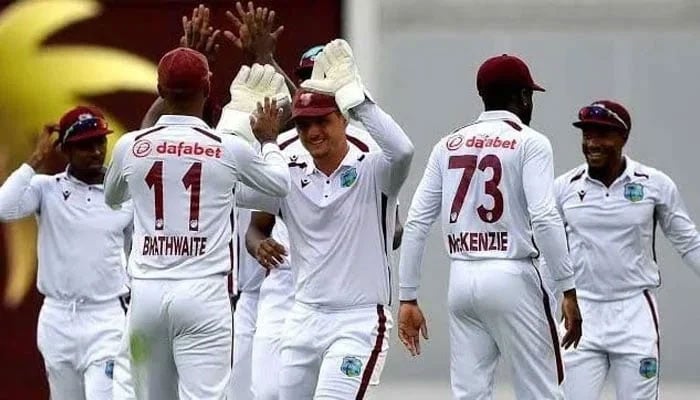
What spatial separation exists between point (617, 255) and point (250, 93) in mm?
2606

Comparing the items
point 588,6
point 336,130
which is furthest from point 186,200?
point 588,6

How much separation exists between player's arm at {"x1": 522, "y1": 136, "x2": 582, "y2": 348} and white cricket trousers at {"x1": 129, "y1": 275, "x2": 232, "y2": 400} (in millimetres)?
1488

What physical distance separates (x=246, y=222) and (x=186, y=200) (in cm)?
235

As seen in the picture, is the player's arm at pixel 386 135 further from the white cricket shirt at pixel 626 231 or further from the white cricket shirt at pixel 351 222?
the white cricket shirt at pixel 626 231

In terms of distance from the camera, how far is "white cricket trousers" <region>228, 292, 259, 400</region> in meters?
11.1

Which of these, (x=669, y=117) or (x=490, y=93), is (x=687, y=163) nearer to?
(x=669, y=117)

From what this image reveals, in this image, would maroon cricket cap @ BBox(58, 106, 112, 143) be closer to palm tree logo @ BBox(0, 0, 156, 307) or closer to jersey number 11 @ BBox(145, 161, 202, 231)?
jersey number 11 @ BBox(145, 161, 202, 231)

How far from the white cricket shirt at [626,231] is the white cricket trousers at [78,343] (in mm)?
2691

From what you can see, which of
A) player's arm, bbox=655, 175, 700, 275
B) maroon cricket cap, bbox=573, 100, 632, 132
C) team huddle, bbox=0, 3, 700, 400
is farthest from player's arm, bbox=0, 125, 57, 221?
player's arm, bbox=655, 175, 700, 275

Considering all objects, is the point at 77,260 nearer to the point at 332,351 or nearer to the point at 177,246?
the point at 177,246

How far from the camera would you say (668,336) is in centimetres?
1496

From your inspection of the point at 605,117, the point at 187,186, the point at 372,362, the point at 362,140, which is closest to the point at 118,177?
the point at 187,186

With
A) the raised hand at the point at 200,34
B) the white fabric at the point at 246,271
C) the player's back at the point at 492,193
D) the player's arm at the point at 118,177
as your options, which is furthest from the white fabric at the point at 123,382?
the player's back at the point at 492,193

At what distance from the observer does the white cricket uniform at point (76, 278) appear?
1106 centimetres
